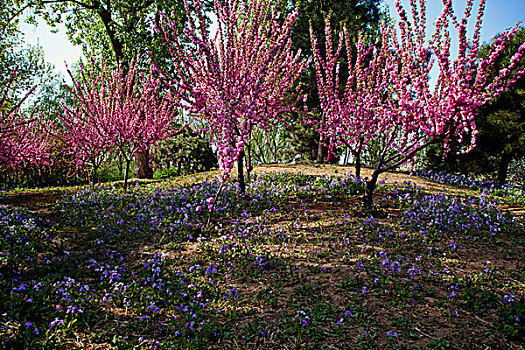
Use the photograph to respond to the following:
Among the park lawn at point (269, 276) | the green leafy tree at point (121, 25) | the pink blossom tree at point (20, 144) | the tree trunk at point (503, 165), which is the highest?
the green leafy tree at point (121, 25)

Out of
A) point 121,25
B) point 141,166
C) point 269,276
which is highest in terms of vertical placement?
point 121,25

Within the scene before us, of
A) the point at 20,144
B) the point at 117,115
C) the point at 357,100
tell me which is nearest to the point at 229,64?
the point at 357,100

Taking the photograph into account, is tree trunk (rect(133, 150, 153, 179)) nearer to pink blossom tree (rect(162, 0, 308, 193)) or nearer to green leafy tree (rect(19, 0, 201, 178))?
green leafy tree (rect(19, 0, 201, 178))

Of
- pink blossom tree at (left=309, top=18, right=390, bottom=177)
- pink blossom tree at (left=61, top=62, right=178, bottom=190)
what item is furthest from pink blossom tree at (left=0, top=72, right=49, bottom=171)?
pink blossom tree at (left=309, top=18, right=390, bottom=177)

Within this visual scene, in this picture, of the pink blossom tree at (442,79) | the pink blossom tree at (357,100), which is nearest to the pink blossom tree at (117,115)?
the pink blossom tree at (357,100)

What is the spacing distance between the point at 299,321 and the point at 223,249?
228 cm

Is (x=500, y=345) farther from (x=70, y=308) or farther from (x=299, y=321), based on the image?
(x=70, y=308)

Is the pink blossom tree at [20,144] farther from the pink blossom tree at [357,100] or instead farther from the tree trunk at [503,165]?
the tree trunk at [503,165]

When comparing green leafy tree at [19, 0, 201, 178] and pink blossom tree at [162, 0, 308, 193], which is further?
green leafy tree at [19, 0, 201, 178]

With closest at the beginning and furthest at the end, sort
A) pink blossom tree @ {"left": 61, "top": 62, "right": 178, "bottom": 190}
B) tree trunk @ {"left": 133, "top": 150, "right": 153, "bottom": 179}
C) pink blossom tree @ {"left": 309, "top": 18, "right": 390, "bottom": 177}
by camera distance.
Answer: pink blossom tree @ {"left": 309, "top": 18, "right": 390, "bottom": 177} → pink blossom tree @ {"left": 61, "top": 62, "right": 178, "bottom": 190} → tree trunk @ {"left": 133, "top": 150, "right": 153, "bottom": 179}

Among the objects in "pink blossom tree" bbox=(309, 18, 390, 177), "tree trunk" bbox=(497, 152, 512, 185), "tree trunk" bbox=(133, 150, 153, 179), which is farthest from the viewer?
"tree trunk" bbox=(133, 150, 153, 179)

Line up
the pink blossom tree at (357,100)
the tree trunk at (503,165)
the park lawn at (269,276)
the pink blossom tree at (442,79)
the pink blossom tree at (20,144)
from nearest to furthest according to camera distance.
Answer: the park lawn at (269,276) < the pink blossom tree at (442,79) < the pink blossom tree at (357,100) < the pink blossom tree at (20,144) < the tree trunk at (503,165)

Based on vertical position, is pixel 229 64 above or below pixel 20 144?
above

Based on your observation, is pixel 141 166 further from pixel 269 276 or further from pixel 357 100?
pixel 269 276
